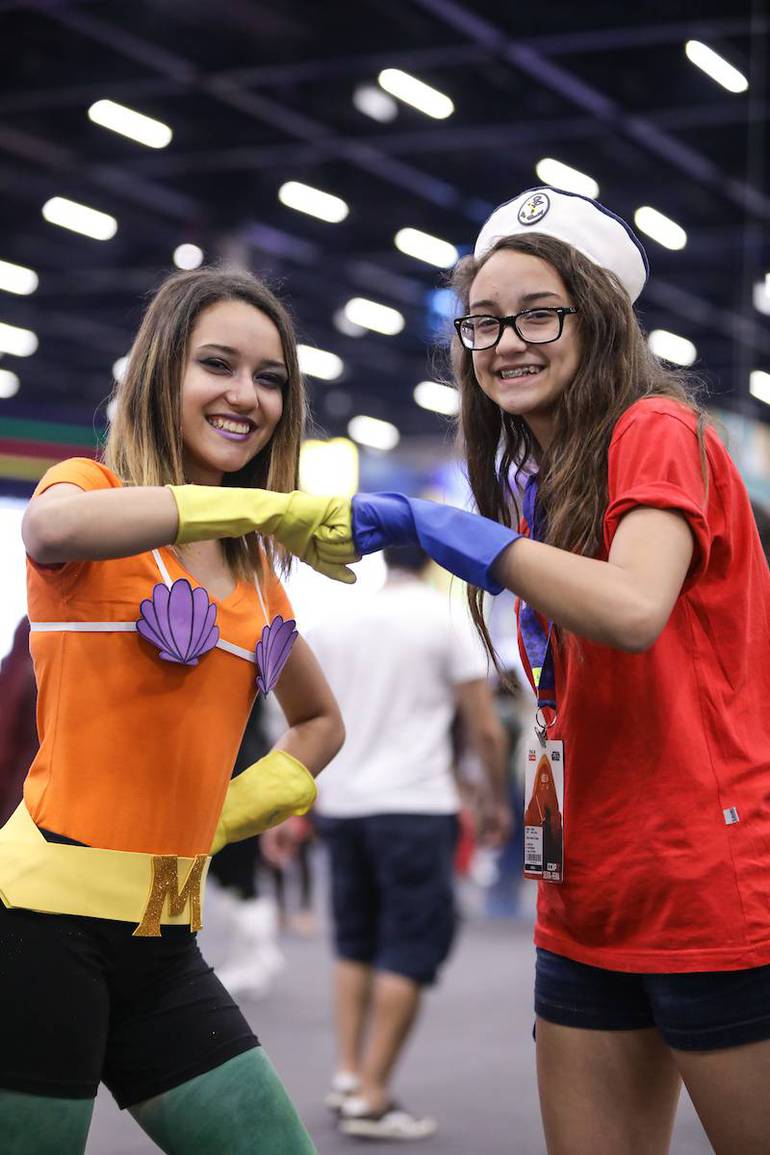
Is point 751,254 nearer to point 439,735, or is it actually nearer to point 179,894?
point 439,735

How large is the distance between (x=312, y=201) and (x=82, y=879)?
9.54m

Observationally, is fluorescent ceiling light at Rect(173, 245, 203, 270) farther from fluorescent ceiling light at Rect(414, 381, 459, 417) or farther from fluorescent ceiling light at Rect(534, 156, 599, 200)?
fluorescent ceiling light at Rect(414, 381, 459, 417)

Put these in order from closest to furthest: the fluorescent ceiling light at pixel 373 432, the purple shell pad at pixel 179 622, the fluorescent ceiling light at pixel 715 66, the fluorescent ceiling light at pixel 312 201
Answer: the purple shell pad at pixel 179 622, the fluorescent ceiling light at pixel 715 66, the fluorescent ceiling light at pixel 312 201, the fluorescent ceiling light at pixel 373 432

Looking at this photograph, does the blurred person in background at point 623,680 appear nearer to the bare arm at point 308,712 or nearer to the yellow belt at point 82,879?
the bare arm at point 308,712

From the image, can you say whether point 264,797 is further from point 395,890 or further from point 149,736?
point 395,890

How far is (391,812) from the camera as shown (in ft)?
14.4

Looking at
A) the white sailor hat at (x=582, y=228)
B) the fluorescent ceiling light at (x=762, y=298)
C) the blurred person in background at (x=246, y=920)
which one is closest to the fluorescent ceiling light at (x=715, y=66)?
the fluorescent ceiling light at (x=762, y=298)

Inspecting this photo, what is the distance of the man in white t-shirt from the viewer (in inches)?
166

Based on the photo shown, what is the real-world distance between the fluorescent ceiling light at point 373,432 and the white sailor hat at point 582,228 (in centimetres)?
1723

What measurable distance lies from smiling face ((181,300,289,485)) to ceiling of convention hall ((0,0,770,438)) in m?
3.34

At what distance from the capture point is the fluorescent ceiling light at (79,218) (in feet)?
35.3

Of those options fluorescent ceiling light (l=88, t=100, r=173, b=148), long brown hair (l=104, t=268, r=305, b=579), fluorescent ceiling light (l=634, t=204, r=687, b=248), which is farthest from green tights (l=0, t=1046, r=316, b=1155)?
fluorescent ceiling light (l=634, t=204, r=687, b=248)

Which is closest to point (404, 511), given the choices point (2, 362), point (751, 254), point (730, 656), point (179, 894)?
point (730, 656)

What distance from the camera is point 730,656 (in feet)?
5.74
